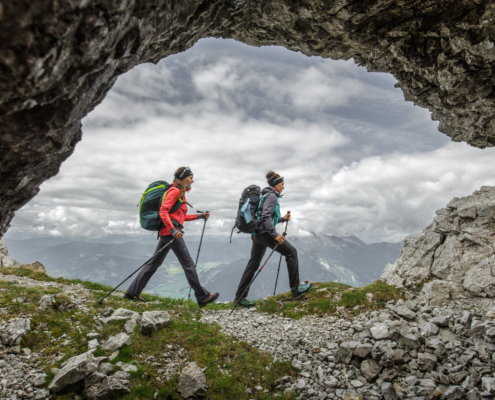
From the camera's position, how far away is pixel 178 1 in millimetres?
4492

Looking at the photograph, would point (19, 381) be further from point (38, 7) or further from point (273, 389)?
point (38, 7)

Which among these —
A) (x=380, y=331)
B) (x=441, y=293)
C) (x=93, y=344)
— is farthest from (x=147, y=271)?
(x=441, y=293)

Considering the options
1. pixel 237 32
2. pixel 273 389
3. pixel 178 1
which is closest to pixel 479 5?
pixel 237 32

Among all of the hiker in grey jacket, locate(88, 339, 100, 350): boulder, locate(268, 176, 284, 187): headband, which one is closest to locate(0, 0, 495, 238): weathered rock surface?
locate(88, 339, 100, 350): boulder

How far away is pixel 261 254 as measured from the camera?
418 inches

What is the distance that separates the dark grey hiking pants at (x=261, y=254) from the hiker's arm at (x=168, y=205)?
3.75 metres

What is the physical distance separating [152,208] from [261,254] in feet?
17.2

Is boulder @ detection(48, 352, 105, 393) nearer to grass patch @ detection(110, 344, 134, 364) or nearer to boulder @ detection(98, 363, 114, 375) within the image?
boulder @ detection(98, 363, 114, 375)

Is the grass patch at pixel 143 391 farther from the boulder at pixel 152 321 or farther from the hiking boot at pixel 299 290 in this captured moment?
the hiking boot at pixel 299 290

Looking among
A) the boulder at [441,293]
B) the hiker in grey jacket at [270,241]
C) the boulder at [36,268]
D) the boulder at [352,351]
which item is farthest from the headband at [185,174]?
the boulder at [36,268]

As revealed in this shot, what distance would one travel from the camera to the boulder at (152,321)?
6828 millimetres

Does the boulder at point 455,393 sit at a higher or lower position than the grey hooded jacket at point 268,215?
lower

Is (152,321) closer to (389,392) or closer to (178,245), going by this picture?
(178,245)

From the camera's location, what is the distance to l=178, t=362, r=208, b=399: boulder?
15.8 feet
